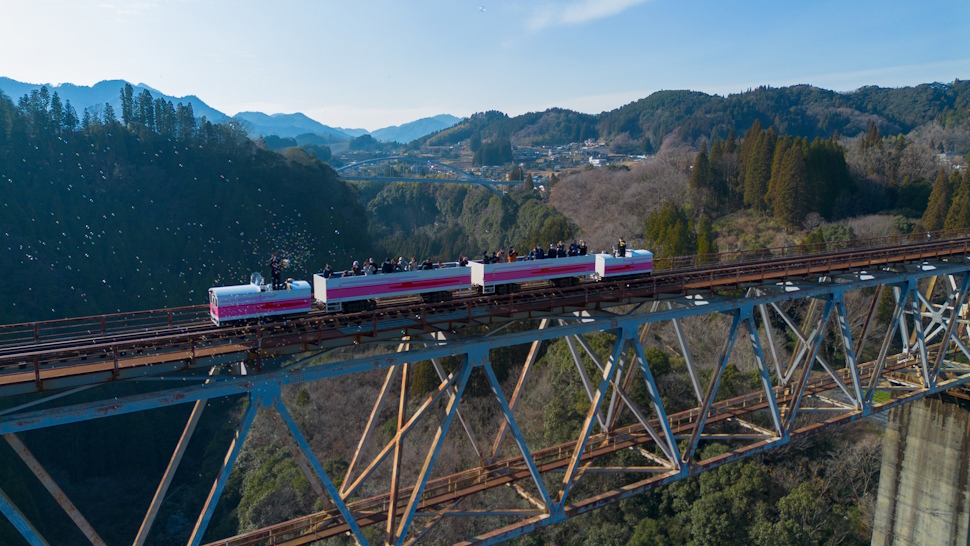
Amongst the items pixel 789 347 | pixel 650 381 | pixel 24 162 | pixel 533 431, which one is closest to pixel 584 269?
pixel 650 381

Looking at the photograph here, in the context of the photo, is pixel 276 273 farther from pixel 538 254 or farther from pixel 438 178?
pixel 438 178

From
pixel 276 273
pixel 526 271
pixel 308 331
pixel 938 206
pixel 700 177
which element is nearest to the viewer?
pixel 308 331

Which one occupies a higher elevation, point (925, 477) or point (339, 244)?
point (339, 244)

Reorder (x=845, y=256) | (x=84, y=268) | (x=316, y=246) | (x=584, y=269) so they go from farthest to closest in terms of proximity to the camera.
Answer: (x=316, y=246) < (x=84, y=268) < (x=845, y=256) < (x=584, y=269)

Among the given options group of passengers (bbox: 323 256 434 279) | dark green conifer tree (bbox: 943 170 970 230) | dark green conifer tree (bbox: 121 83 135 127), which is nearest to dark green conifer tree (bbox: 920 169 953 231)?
dark green conifer tree (bbox: 943 170 970 230)

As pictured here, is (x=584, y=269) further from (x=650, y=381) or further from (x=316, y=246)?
(x=316, y=246)

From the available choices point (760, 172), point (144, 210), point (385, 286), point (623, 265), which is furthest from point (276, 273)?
point (144, 210)
